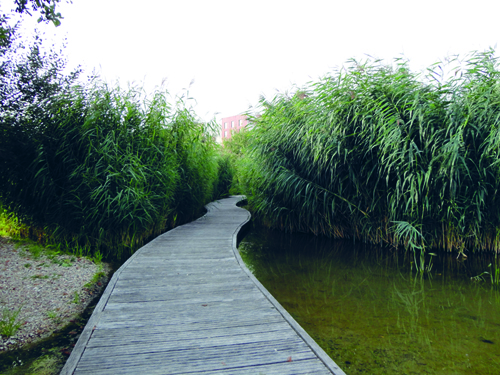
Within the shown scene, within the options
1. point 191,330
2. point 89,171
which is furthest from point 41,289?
point 191,330

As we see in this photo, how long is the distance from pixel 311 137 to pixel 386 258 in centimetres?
221

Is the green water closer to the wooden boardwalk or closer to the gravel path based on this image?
the wooden boardwalk

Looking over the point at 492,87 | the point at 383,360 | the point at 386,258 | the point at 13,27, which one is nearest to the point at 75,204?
the point at 13,27

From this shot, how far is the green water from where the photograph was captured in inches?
86.1

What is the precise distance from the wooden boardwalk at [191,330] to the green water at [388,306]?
1.70 ft

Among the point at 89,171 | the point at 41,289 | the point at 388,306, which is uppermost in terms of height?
the point at 89,171

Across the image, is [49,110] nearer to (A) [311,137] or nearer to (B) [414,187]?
(A) [311,137]

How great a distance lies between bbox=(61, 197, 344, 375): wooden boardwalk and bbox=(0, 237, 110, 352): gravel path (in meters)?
0.44

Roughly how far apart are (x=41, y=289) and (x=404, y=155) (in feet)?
15.5

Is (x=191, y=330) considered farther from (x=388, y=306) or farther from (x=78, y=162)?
(x=78, y=162)

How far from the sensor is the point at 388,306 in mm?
3078

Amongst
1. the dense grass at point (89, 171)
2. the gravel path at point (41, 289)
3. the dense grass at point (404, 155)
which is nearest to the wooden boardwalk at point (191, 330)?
the gravel path at point (41, 289)

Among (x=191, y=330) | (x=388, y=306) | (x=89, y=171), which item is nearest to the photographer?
(x=191, y=330)

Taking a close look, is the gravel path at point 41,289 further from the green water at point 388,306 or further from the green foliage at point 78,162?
the green water at point 388,306
